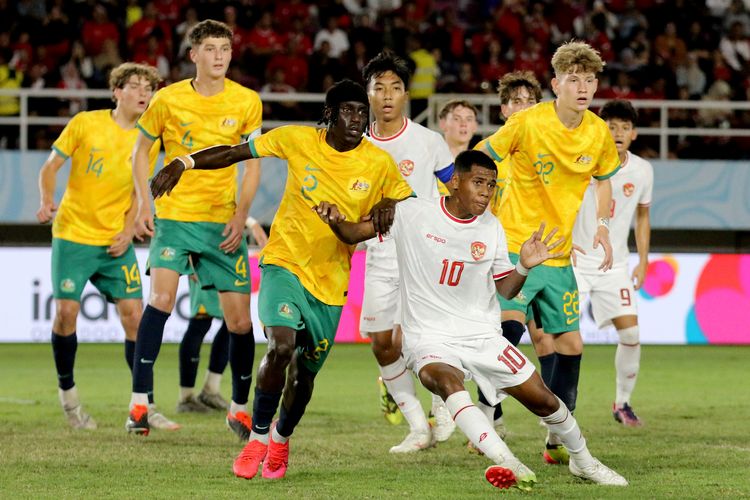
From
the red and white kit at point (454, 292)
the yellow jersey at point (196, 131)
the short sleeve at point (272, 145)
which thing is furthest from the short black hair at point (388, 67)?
the red and white kit at point (454, 292)

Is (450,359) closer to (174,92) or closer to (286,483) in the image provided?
(286,483)

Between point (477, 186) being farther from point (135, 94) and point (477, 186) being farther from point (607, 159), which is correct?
point (135, 94)

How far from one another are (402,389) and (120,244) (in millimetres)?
2424

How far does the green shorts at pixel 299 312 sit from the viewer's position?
6668 mm

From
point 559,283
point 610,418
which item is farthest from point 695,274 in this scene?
point 559,283

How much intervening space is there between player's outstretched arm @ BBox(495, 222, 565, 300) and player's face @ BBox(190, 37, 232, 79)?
277 centimetres

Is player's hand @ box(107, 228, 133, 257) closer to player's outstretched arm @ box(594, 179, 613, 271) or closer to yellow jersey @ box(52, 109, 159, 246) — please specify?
yellow jersey @ box(52, 109, 159, 246)

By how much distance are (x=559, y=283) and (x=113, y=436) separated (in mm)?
3090

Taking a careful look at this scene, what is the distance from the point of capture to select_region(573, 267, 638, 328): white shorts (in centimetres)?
943

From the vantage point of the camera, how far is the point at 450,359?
6.37m

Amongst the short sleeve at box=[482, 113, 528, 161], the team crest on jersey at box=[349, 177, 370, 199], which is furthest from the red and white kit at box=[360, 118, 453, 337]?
the team crest on jersey at box=[349, 177, 370, 199]

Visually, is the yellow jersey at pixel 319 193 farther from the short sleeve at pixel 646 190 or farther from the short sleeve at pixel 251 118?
the short sleeve at pixel 646 190

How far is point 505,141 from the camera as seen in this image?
24.8 ft

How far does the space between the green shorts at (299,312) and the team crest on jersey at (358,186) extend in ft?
1.82
